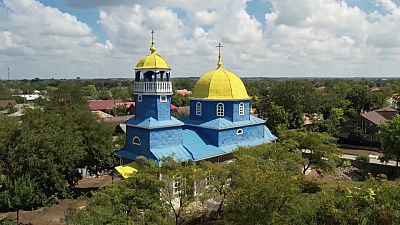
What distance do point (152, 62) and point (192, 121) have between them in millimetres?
6625

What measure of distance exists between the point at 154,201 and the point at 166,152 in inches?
302

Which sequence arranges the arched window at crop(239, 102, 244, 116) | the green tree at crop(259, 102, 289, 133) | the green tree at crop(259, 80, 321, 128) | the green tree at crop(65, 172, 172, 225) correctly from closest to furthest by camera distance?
the green tree at crop(65, 172, 172, 225)
the arched window at crop(239, 102, 244, 116)
the green tree at crop(259, 102, 289, 133)
the green tree at crop(259, 80, 321, 128)

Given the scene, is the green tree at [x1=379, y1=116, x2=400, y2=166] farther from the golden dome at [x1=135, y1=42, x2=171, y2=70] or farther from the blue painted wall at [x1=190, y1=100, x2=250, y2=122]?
the golden dome at [x1=135, y1=42, x2=171, y2=70]

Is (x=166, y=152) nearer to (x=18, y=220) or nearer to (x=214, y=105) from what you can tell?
(x=214, y=105)

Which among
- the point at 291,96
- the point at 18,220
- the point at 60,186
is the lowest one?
the point at 18,220

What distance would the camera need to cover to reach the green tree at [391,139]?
28.4m

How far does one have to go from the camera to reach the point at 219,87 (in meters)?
28.2

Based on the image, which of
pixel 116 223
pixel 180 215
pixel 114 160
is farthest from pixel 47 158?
pixel 116 223

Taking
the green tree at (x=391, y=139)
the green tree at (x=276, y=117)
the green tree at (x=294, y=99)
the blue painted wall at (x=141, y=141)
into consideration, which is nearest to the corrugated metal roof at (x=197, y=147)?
the blue painted wall at (x=141, y=141)

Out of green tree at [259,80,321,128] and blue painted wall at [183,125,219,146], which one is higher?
green tree at [259,80,321,128]

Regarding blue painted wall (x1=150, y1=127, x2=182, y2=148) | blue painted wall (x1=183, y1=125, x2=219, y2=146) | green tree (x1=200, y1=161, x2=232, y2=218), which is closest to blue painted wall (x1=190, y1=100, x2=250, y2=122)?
blue painted wall (x1=183, y1=125, x2=219, y2=146)

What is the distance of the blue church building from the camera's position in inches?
923

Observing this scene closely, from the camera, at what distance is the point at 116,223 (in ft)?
42.7

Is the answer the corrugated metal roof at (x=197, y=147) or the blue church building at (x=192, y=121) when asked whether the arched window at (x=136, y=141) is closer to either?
the blue church building at (x=192, y=121)
